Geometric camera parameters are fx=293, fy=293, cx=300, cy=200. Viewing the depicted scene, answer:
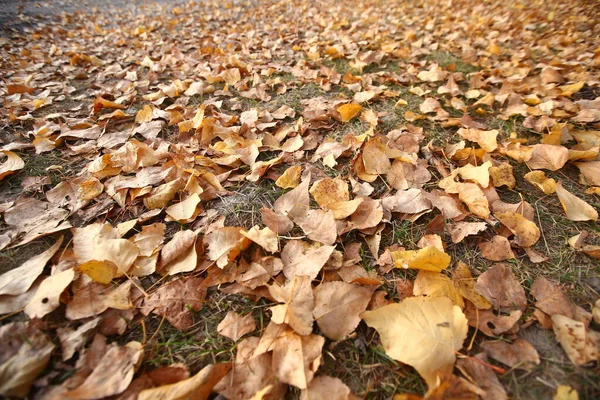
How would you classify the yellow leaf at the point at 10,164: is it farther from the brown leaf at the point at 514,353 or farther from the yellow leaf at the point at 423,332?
the brown leaf at the point at 514,353

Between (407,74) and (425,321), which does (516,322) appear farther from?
(407,74)

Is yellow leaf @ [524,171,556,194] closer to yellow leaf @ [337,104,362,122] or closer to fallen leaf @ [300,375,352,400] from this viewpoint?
yellow leaf @ [337,104,362,122]

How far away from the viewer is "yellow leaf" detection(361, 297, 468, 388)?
30.5 inches

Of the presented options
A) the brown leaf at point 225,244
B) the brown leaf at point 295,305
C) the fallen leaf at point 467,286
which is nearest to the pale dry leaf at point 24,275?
the brown leaf at point 225,244

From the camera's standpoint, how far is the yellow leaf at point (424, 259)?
37.0 inches

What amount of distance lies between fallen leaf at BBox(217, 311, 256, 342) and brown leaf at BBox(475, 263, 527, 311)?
748 mm

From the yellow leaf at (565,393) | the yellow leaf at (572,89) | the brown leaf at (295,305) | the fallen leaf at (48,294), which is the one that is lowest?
the yellow leaf at (565,393)

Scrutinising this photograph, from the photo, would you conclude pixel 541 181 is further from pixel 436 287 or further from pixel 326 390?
pixel 326 390

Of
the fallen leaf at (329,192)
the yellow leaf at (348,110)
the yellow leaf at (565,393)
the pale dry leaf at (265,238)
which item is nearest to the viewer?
the yellow leaf at (565,393)

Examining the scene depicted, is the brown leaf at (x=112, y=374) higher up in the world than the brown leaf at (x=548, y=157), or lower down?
lower down

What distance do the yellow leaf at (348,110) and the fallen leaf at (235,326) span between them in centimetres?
126

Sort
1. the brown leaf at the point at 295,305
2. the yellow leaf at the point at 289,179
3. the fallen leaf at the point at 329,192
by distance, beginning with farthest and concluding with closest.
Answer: the yellow leaf at the point at 289,179 < the fallen leaf at the point at 329,192 < the brown leaf at the point at 295,305

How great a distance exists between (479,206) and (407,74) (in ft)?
5.10

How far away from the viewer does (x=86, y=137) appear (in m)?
1.68
